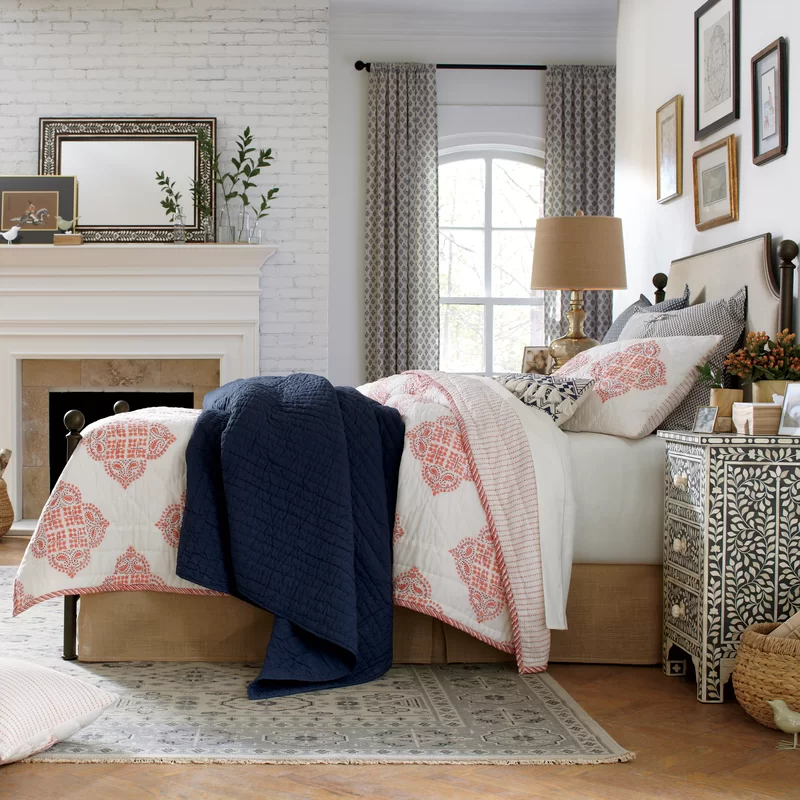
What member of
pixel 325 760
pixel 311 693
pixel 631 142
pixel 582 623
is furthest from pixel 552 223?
pixel 325 760

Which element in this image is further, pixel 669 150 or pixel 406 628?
pixel 669 150

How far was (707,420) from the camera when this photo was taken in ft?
8.14

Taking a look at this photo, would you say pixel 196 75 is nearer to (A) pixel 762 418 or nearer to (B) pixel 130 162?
(B) pixel 130 162

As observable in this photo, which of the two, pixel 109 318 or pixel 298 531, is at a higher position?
pixel 109 318

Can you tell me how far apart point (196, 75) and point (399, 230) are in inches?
59.9

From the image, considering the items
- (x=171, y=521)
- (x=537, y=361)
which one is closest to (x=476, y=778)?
(x=171, y=521)

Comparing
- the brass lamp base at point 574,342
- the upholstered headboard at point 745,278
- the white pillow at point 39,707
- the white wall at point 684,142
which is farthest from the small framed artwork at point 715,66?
the white pillow at point 39,707

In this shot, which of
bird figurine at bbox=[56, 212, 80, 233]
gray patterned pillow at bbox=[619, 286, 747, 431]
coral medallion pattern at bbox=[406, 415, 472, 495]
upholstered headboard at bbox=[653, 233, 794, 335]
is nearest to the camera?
coral medallion pattern at bbox=[406, 415, 472, 495]

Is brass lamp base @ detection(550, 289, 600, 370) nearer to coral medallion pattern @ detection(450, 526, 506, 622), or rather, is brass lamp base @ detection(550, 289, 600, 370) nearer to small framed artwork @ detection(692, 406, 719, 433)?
small framed artwork @ detection(692, 406, 719, 433)

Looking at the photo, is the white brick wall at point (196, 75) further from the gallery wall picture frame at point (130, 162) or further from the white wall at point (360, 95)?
the white wall at point (360, 95)

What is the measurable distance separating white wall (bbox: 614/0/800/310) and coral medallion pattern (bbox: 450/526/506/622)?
1.44 metres

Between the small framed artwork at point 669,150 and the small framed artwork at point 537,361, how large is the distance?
105 centimetres

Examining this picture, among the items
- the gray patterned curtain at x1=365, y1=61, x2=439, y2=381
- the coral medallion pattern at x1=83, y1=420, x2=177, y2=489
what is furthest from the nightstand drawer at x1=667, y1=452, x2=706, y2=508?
the gray patterned curtain at x1=365, y1=61, x2=439, y2=381

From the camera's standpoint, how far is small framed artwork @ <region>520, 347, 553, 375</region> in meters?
4.98
